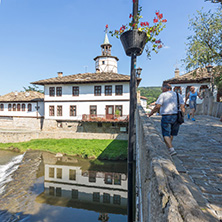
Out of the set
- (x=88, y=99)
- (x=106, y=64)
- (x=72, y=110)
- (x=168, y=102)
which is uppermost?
(x=106, y=64)

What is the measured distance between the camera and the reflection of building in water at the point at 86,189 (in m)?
10.5

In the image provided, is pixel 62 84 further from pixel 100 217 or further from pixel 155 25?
pixel 155 25

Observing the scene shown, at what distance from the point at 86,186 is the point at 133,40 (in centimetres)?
1202

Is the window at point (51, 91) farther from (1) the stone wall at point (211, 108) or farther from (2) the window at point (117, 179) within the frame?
(1) the stone wall at point (211, 108)

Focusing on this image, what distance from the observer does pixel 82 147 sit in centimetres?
1952

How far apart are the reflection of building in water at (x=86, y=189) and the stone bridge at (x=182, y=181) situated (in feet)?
24.9

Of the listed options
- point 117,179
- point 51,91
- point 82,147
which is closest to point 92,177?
point 117,179

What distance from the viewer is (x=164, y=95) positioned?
11.8 feet

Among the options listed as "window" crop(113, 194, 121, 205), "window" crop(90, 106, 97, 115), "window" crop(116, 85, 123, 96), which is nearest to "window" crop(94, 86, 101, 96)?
"window" crop(90, 106, 97, 115)

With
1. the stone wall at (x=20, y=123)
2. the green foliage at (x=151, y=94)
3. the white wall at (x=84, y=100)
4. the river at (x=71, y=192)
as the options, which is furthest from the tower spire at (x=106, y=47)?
the green foliage at (x=151, y=94)

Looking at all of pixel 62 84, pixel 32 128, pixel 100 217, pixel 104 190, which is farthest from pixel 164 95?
pixel 32 128

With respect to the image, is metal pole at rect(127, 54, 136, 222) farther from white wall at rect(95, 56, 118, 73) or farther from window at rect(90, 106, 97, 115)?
white wall at rect(95, 56, 118, 73)

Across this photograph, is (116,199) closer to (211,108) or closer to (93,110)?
(211,108)

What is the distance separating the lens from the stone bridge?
3.67 feet
